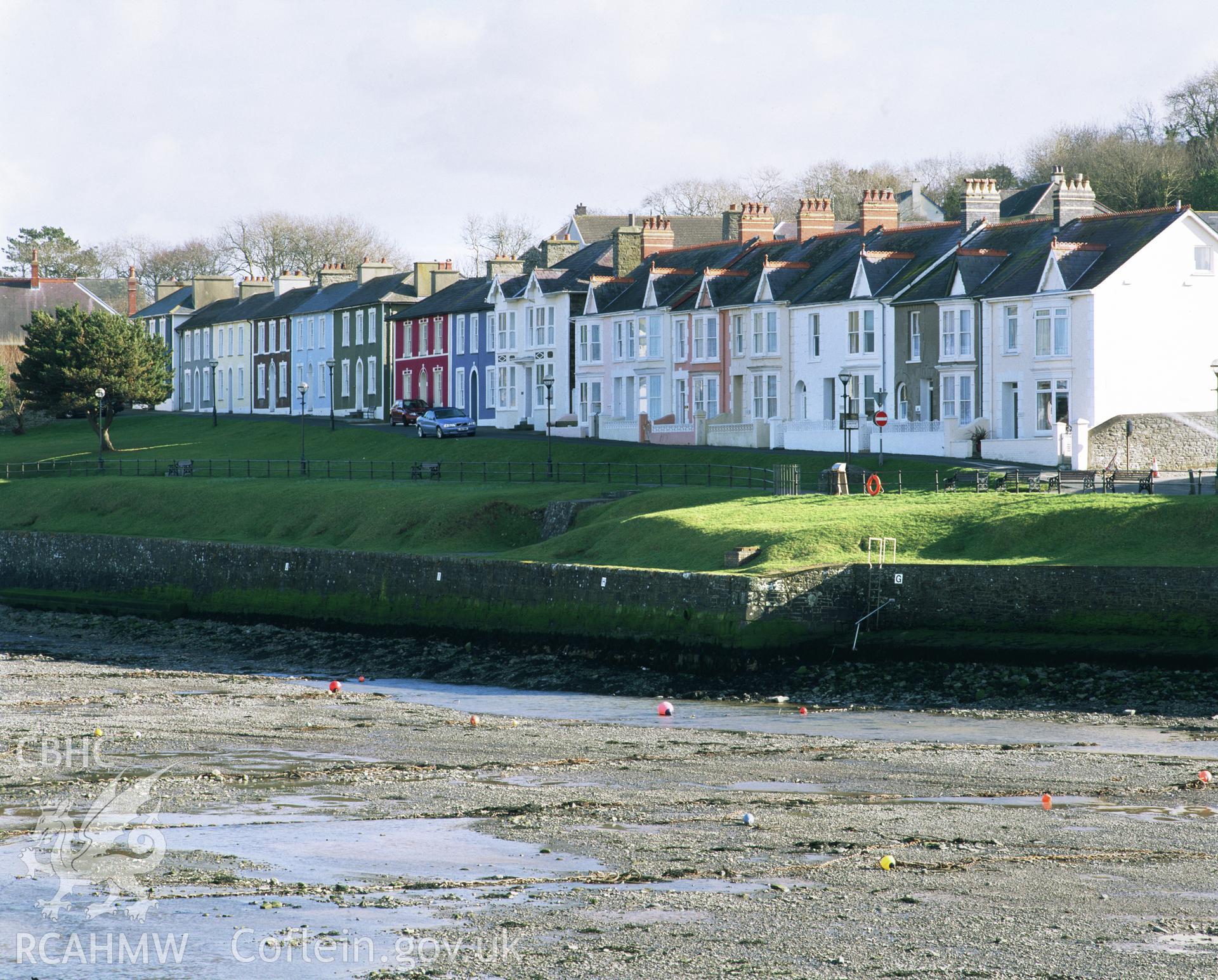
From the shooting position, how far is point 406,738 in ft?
83.9

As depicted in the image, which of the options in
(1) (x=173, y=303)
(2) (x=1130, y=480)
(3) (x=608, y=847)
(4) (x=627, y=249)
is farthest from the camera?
(1) (x=173, y=303)

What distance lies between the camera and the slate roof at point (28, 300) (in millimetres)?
100938

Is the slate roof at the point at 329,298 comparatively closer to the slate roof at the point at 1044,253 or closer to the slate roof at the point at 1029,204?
the slate roof at the point at 1029,204

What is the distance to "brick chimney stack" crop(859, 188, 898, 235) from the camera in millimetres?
64312

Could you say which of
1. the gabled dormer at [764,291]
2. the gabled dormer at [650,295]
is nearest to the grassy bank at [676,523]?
the gabled dormer at [764,291]

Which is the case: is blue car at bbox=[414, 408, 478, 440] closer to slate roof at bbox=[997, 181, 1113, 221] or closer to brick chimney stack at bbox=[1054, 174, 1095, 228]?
brick chimney stack at bbox=[1054, 174, 1095, 228]

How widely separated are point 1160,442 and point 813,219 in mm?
21685

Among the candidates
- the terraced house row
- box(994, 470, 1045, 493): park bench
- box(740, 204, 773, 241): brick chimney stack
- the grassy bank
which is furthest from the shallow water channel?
box(740, 204, 773, 241): brick chimney stack

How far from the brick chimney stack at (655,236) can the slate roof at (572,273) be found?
212 centimetres

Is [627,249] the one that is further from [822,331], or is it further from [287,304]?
[287,304]

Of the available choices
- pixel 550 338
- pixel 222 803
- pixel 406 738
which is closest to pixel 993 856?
pixel 222 803

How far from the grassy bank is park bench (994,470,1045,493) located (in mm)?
2130

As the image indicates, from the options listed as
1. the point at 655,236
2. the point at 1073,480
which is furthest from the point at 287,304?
the point at 1073,480
